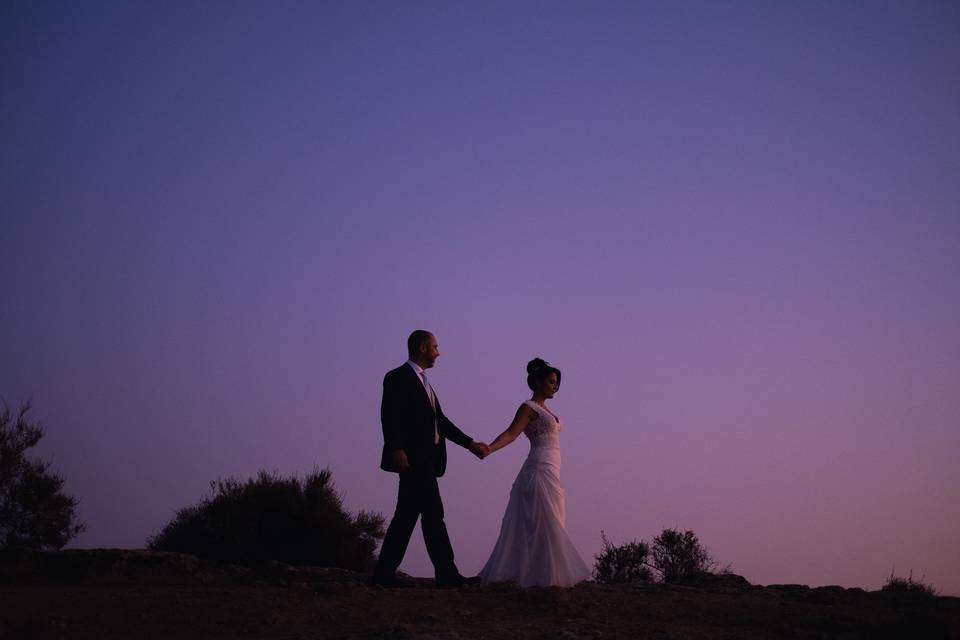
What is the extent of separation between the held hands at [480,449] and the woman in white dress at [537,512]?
14 cm

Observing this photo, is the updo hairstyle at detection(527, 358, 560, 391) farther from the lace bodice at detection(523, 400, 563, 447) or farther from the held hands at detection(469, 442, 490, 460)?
the held hands at detection(469, 442, 490, 460)

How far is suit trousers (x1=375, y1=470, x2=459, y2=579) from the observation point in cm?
797

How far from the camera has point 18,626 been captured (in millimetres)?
5477

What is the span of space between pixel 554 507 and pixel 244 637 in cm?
357

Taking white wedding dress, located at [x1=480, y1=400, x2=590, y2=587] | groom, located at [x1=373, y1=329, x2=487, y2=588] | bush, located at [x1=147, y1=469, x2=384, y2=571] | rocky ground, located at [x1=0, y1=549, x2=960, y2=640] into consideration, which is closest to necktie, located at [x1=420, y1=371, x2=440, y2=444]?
groom, located at [x1=373, y1=329, x2=487, y2=588]

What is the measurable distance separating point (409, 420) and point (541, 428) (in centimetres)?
146

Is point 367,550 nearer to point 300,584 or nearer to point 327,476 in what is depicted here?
point 327,476

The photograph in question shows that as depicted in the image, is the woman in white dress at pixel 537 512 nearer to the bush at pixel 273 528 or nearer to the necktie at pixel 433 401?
the necktie at pixel 433 401

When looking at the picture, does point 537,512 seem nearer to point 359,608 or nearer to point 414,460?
point 414,460

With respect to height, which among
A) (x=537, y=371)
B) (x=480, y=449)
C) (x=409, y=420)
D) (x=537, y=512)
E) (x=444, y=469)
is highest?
(x=537, y=371)

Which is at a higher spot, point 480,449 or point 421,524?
point 480,449

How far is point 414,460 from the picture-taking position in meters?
8.23

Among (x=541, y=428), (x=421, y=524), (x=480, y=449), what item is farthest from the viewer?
(x=480, y=449)

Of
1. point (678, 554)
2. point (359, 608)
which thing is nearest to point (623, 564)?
point (678, 554)
